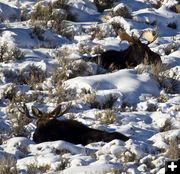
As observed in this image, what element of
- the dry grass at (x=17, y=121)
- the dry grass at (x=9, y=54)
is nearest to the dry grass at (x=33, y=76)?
the dry grass at (x=9, y=54)

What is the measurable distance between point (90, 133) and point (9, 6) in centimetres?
749

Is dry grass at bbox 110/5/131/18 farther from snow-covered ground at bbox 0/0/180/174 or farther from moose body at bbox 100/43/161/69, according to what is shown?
moose body at bbox 100/43/161/69

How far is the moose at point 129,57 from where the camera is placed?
12945 millimetres

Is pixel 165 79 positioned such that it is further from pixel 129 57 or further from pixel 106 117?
pixel 106 117

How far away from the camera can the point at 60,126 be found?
30.7 feet

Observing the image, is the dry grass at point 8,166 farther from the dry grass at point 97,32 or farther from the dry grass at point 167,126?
the dry grass at point 97,32

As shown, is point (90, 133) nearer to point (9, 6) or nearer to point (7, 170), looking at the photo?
point (7, 170)

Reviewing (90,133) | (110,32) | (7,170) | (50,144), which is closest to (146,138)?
(90,133)

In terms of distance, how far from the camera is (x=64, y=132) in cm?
930

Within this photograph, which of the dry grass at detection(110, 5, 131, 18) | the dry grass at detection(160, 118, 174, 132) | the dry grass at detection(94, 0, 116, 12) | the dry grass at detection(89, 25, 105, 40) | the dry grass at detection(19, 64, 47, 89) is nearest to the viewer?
the dry grass at detection(160, 118, 174, 132)

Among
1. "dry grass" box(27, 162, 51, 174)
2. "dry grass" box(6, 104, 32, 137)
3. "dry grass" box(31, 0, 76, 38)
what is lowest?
"dry grass" box(31, 0, 76, 38)

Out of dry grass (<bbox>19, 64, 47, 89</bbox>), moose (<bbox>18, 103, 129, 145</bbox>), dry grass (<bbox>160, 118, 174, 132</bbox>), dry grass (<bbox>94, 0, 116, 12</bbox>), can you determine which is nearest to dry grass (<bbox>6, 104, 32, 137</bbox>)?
moose (<bbox>18, 103, 129, 145</bbox>)

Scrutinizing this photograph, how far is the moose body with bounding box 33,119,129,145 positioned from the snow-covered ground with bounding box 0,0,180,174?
0.16 m

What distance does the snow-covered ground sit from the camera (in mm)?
8219
